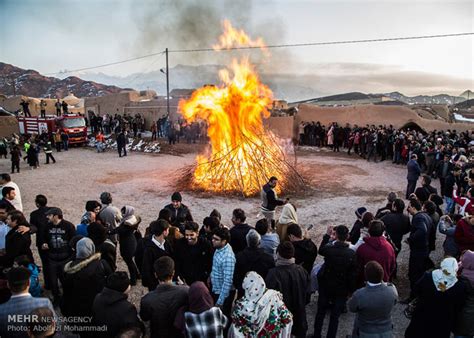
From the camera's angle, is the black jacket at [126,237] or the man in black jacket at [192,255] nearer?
the man in black jacket at [192,255]

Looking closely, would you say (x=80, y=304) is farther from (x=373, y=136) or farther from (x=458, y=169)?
(x=373, y=136)

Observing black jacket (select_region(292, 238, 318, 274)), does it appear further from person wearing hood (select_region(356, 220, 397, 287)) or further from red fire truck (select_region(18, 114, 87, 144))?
red fire truck (select_region(18, 114, 87, 144))

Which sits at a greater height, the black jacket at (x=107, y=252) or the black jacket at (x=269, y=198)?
the black jacket at (x=269, y=198)

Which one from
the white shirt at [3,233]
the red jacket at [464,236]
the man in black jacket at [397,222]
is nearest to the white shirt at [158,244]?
the white shirt at [3,233]

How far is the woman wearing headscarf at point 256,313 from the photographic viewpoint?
3.23 meters

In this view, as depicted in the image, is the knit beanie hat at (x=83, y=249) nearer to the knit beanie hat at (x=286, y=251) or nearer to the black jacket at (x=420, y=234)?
the knit beanie hat at (x=286, y=251)

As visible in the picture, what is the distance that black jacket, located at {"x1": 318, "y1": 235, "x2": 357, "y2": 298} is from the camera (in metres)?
4.23

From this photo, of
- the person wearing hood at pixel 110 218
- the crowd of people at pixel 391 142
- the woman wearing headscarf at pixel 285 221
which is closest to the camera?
the woman wearing headscarf at pixel 285 221

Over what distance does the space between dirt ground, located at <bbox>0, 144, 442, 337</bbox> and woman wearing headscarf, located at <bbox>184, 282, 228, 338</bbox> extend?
2.32 meters

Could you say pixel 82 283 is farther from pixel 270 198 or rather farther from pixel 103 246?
pixel 270 198

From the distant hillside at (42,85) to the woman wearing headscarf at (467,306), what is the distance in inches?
4038

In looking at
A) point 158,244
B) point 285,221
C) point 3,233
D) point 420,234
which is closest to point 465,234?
point 420,234

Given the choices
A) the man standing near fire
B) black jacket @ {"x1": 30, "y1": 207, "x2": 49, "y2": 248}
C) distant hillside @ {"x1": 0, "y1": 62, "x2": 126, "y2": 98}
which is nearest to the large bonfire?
the man standing near fire

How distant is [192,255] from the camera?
457 centimetres
